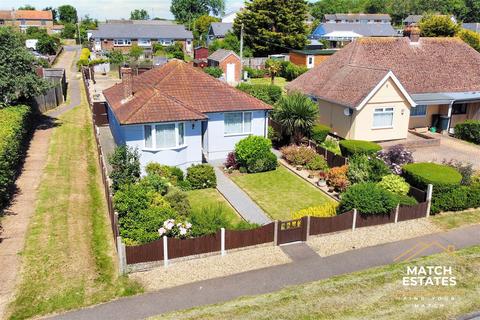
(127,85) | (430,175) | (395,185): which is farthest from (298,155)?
(127,85)

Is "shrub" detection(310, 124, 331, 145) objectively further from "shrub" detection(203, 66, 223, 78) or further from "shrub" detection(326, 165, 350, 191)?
"shrub" detection(203, 66, 223, 78)

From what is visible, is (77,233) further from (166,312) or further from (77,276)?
(166,312)

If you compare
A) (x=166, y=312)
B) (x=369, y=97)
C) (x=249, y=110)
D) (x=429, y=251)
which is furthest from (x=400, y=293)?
(x=369, y=97)

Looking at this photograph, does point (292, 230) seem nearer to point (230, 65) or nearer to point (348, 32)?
point (230, 65)

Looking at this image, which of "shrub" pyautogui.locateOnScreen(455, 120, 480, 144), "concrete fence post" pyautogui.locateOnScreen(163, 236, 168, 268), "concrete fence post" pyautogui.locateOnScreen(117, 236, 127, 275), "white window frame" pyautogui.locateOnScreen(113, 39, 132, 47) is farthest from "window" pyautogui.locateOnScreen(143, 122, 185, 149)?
"white window frame" pyautogui.locateOnScreen(113, 39, 132, 47)

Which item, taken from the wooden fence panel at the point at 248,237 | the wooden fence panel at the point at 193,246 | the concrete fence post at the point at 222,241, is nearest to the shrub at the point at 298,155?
the wooden fence panel at the point at 248,237

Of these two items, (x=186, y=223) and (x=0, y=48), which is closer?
(x=186, y=223)

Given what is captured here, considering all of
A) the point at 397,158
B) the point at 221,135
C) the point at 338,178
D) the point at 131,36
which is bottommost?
the point at 338,178
